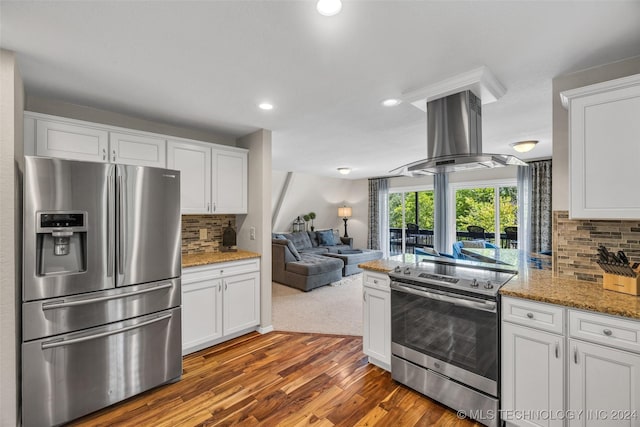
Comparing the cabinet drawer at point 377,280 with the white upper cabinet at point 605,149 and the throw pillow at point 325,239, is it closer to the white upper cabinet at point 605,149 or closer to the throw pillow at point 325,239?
the white upper cabinet at point 605,149

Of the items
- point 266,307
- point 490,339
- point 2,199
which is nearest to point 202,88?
point 2,199

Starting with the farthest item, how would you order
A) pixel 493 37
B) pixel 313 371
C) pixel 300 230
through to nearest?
1. pixel 300 230
2. pixel 313 371
3. pixel 493 37

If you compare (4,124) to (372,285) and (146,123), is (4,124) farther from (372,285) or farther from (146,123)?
(372,285)

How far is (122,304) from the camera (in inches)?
84.7

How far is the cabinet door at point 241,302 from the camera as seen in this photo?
308 centimetres

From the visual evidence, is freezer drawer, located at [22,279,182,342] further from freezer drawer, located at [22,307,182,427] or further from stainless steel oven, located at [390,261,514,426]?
stainless steel oven, located at [390,261,514,426]

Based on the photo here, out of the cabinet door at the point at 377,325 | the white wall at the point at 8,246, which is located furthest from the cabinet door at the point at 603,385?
the white wall at the point at 8,246

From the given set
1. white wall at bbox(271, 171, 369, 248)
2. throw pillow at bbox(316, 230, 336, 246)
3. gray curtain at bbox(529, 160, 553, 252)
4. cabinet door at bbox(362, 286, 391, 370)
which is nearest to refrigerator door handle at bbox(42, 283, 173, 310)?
cabinet door at bbox(362, 286, 391, 370)

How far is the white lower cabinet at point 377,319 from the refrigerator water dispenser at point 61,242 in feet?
7.41

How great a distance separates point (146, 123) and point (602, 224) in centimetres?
415

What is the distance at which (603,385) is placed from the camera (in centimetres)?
152

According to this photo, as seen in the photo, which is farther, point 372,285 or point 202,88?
point 372,285

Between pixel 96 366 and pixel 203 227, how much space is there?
5.86 feet

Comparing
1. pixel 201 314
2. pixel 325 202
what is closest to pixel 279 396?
pixel 201 314
